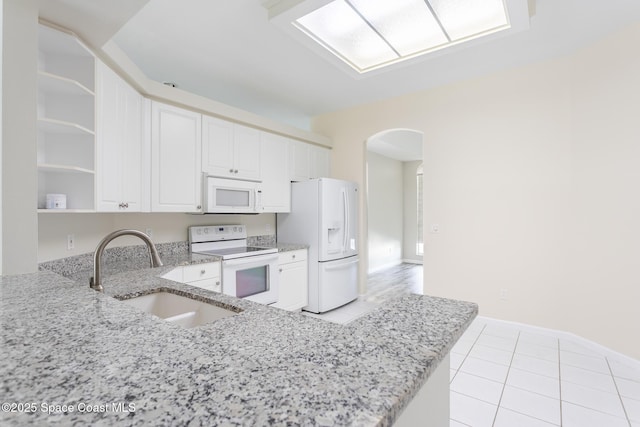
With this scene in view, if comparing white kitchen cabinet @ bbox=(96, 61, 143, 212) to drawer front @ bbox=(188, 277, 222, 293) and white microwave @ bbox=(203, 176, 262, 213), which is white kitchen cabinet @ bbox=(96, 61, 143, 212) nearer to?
white microwave @ bbox=(203, 176, 262, 213)

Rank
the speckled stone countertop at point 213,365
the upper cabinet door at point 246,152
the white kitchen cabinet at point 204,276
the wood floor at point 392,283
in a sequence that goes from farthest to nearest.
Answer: the wood floor at point 392,283, the upper cabinet door at point 246,152, the white kitchen cabinet at point 204,276, the speckled stone countertop at point 213,365

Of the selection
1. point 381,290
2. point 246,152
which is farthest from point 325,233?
point 381,290

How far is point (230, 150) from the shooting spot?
3.10 m

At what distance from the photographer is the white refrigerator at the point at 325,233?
357cm

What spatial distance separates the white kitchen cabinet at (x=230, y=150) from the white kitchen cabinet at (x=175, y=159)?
8 cm

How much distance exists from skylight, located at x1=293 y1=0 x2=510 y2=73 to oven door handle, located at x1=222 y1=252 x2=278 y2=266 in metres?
2.06

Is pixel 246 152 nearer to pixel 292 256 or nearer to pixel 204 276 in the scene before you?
pixel 292 256

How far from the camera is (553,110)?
9.33 feet

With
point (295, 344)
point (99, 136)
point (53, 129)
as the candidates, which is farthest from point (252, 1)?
point (295, 344)

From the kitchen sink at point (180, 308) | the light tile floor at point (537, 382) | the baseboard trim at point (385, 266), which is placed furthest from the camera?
the baseboard trim at point (385, 266)

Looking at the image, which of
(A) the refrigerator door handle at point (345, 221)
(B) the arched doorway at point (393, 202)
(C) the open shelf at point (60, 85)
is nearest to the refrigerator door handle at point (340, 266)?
(A) the refrigerator door handle at point (345, 221)

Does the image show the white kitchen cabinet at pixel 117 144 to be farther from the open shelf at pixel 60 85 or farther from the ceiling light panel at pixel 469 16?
the ceiling light panel at pixel 469 16

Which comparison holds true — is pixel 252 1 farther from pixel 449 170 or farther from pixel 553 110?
pixel 553 110

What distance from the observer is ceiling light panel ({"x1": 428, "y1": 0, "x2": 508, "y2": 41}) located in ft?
6.48
